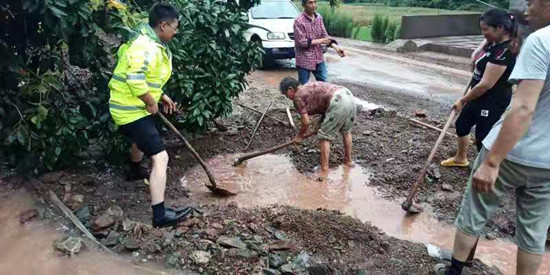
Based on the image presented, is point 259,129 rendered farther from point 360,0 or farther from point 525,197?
point 360,0

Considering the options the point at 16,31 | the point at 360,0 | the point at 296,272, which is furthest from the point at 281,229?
the point at 360,0

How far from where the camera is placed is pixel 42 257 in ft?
10.8

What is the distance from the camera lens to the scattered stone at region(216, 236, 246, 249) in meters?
3.38

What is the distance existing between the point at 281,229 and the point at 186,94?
2.11 metres

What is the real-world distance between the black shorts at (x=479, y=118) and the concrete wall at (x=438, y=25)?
12.6m

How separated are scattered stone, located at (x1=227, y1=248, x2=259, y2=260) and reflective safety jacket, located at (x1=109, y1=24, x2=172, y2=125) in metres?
1.36

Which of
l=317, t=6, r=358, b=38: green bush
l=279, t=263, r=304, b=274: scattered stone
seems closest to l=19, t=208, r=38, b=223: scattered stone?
l=279, t=263, r=304, b=274: scattered stone

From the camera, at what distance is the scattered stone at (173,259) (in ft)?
10.6

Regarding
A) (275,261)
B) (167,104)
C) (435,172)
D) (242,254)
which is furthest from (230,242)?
(435,172)

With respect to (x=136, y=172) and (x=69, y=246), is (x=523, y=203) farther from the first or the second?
(x=136, y=172)

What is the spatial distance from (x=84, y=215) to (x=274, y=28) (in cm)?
855

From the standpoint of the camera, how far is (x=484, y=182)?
8.70ft

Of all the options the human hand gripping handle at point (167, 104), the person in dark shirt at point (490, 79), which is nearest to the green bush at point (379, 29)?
the person in dark shirt at point (490, 79)

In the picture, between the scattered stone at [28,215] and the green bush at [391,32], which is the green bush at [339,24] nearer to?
the green bush at [391,32]
